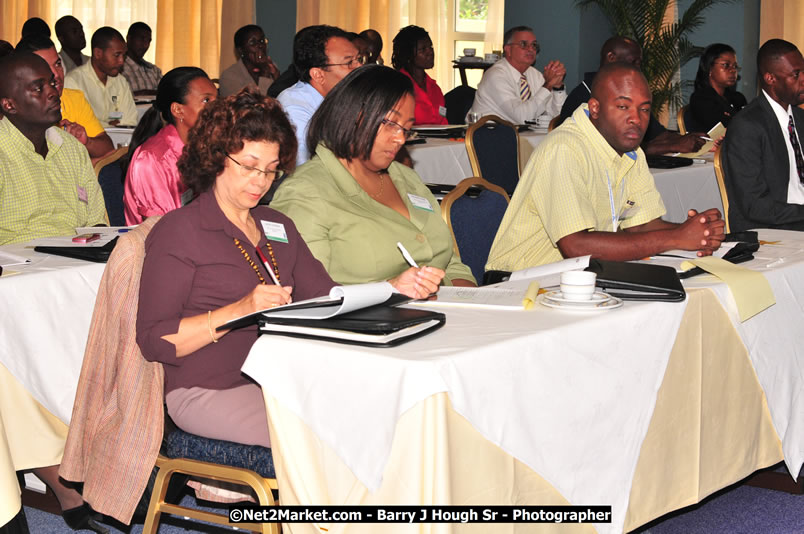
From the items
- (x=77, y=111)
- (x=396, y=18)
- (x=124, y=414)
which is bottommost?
(x=124, y=414)

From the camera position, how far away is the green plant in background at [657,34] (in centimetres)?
886

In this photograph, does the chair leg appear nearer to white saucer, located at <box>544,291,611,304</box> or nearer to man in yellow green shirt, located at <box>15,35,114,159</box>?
white saucer, located at <box>544,291,611,304</box>

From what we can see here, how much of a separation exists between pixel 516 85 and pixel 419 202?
14.1ft

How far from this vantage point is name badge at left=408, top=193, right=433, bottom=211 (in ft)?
8.93

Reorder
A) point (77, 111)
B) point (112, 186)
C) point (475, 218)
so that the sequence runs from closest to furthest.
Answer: point (475, 218) < point (112, 186) < point (77, 111)

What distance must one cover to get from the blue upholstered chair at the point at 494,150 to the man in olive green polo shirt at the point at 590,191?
176 centimetres

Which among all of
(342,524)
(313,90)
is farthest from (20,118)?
(342,524)

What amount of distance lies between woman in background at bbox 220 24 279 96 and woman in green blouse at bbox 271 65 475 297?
207 inches

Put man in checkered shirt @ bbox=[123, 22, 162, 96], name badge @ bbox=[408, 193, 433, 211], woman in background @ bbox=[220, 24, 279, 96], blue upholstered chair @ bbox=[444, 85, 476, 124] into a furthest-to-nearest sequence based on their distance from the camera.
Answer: man in checkered shirt @ bbox=[123, 22, 162, 96] → blue upholstered chair @ bbox=[444, 85, 476, 124] → woman in background @ bbox=[220, 24, 279, 96] → name badge @ bbox=[408, 193, 433, 211]

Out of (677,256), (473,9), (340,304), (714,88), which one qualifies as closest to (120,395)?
(340,304)

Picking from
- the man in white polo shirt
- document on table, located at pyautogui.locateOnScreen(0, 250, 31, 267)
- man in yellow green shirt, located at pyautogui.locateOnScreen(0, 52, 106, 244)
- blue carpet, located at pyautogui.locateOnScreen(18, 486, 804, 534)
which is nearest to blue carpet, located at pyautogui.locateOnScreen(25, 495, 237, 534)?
blue carpet, located at pyautogui.locateOnScreen(18, 486, 804, 534)

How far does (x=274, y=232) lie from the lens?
2.22 meters

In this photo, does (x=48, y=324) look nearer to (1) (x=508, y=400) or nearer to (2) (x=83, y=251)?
(2) (x=83, y=251)

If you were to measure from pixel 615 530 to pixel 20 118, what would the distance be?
2.43m
